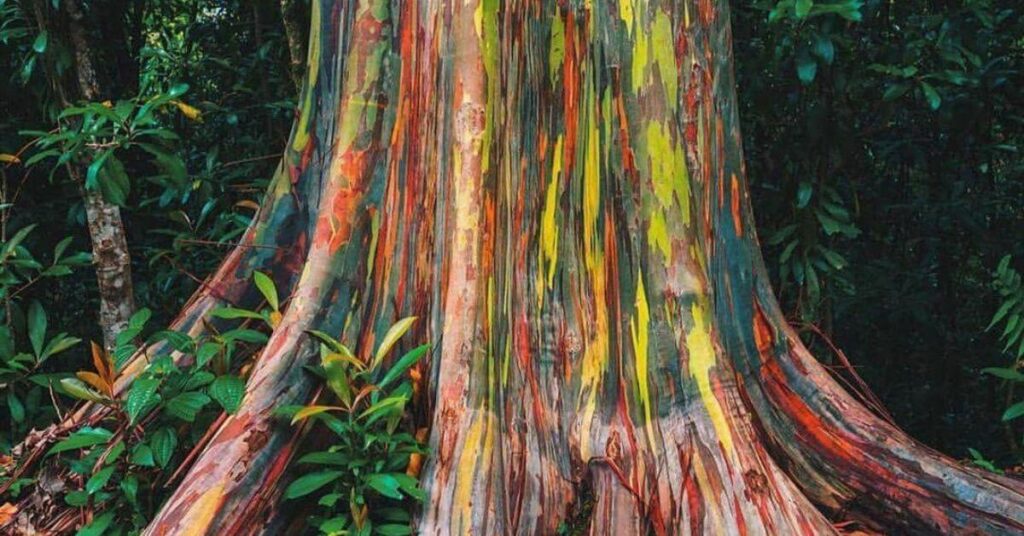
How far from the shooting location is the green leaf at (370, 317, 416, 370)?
10.4 ft

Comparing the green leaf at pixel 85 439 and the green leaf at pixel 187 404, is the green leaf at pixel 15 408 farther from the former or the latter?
the green leaf at pixel 187 404

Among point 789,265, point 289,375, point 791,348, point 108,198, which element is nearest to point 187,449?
point 289,375

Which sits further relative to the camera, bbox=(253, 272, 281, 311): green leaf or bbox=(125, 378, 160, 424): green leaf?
bbox=(253, 272, 281, 311): green leaf

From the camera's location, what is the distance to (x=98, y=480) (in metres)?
3.10

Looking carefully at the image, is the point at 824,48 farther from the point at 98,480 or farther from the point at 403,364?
the point at 98,480

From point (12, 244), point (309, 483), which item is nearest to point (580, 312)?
point (309, 483)

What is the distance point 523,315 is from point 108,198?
1.78m

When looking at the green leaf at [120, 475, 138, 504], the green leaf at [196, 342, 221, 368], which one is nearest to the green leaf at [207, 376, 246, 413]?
the green leaf at [196, 342, 221, 368]

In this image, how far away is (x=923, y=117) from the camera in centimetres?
634

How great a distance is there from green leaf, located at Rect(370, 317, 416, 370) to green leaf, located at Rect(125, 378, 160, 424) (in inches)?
26.5

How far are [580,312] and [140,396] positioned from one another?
4.55ft

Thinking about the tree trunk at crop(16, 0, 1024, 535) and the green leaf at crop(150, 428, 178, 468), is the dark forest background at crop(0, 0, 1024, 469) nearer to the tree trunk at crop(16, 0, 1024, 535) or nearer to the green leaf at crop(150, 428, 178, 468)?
the tree trunk at crop(16, 0, 1024, 535)

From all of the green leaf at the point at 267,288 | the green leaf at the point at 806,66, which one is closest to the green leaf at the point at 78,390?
the green leaf at the point at 267,288

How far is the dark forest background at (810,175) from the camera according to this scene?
4766 millimetres
